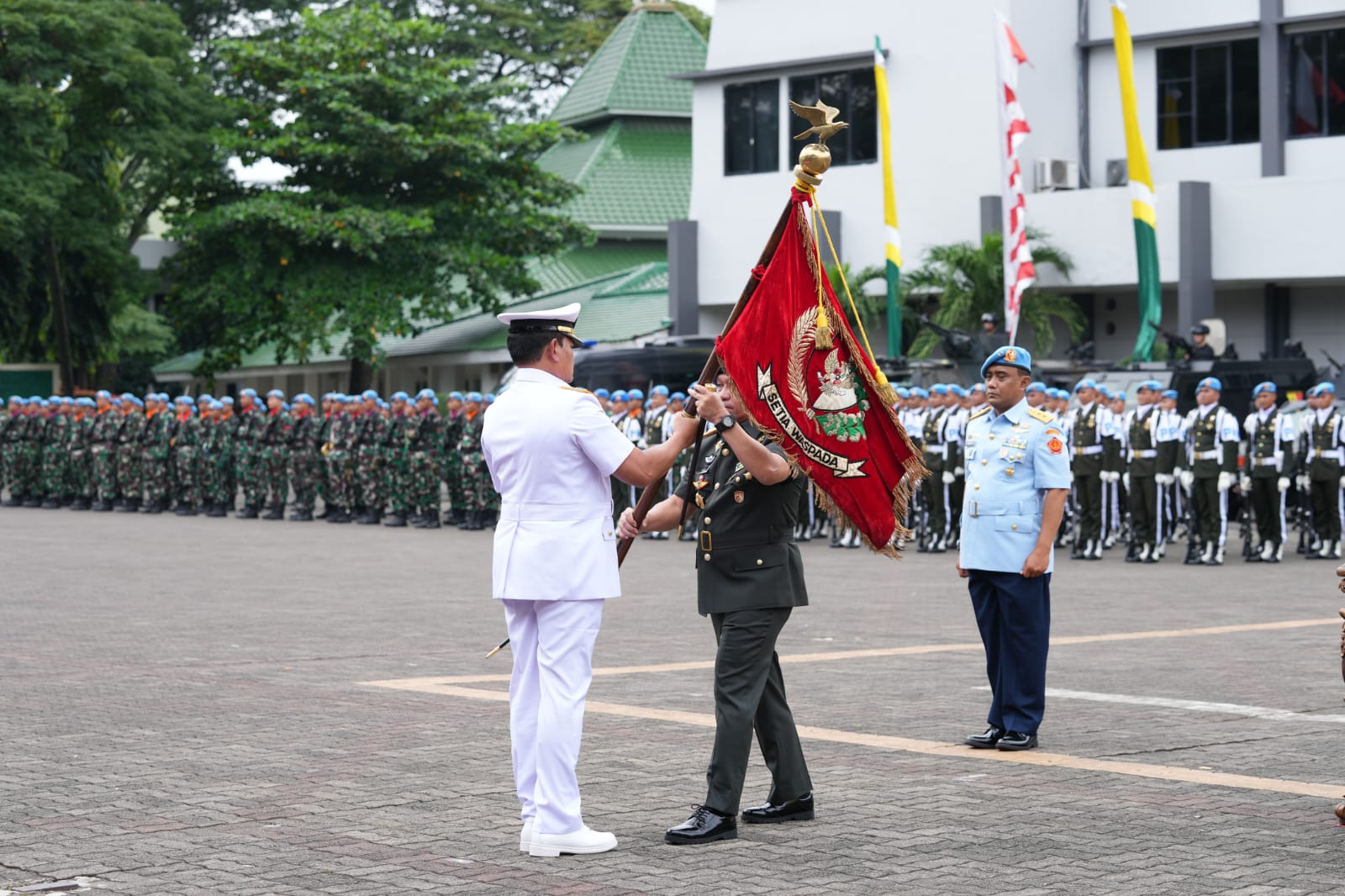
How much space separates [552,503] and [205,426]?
24871 millimetres

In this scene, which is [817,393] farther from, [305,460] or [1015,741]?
[305,460]

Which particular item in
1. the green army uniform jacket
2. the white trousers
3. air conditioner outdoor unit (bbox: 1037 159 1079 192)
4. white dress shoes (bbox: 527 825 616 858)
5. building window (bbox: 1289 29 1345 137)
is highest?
building window (bbox: 1289 29 1345 137)

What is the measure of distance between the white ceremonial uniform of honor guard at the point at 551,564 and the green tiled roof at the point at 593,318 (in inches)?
1233

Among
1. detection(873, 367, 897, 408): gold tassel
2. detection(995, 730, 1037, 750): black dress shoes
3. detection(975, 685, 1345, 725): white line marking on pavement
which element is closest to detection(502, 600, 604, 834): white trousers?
detection(873, 367, 897, 408): gold tassel

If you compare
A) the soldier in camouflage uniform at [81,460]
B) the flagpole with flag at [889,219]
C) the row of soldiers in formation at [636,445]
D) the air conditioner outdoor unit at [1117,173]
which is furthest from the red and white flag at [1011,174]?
the soldier in camouflage uniform at [81,460]

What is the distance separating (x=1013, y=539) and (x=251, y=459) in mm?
22432

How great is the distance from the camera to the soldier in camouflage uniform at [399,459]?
1073 inches

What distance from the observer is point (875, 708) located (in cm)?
988

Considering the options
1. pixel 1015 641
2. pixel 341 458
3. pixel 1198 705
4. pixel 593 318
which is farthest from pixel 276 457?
pixel 1015 641

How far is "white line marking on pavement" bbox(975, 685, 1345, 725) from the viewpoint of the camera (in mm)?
9445

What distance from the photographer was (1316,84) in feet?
106

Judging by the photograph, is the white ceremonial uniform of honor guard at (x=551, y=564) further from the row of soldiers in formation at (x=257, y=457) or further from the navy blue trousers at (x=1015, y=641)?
the row of soldiers in formation at (x=257, y=457)

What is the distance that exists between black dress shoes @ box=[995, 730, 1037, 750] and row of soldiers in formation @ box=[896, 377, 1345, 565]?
11105mm

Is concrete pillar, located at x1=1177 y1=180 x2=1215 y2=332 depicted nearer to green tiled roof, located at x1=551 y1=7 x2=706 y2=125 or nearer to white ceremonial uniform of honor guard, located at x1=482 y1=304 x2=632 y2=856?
green tiled roof, located at x1=551 y1=7 x2=706 y2=125
